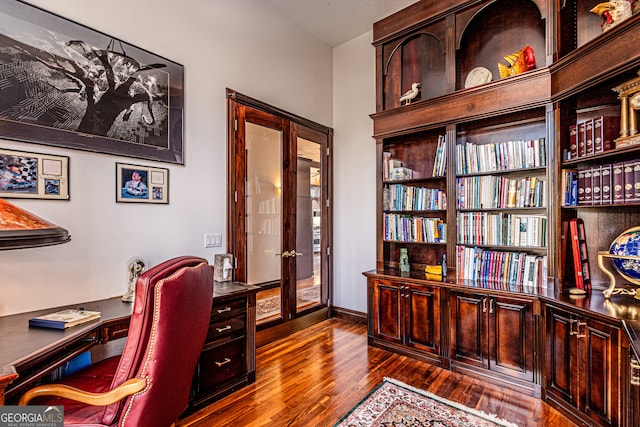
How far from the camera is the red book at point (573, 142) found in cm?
248

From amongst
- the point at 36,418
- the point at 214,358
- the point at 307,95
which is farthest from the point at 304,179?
the point at 36,418

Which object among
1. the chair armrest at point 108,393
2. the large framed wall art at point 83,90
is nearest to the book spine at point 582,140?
the chair armrest at point 108,393

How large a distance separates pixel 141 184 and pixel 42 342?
1.36m

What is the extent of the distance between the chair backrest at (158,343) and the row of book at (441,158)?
2639 mm

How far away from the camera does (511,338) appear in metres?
2.62

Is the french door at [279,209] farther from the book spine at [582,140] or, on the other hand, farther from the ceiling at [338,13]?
the book spine at [582,140]

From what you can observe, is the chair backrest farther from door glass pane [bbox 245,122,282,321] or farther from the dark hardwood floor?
door glass pane [bbox 245,122,282,321]

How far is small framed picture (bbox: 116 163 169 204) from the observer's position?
2.44 metres

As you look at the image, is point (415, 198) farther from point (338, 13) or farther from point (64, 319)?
point (64, 319)

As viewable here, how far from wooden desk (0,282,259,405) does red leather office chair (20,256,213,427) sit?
93 millimetres

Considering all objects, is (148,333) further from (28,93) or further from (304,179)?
(304,179)

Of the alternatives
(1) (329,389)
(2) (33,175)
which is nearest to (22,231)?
(2) (33,175)

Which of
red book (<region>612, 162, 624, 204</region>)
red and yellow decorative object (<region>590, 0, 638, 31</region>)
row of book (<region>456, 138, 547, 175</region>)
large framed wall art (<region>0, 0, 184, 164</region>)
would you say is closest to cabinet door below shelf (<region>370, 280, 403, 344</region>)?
row of book (<region>456, 138, 547, 175</region>)

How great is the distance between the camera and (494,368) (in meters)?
2.69
